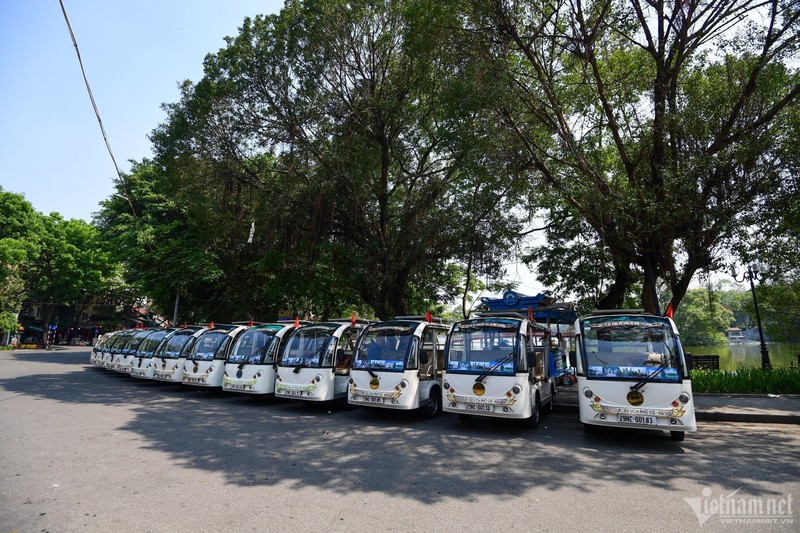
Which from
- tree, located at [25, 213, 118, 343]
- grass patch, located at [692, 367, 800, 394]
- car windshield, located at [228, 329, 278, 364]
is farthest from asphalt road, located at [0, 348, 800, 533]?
tree, located at [25, 213, 118, 343]

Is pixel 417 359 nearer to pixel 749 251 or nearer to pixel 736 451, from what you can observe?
pixel 736 451

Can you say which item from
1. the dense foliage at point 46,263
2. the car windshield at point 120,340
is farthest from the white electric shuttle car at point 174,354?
the dense foliage at point 46,263

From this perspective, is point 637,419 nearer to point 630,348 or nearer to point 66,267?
point 630,348

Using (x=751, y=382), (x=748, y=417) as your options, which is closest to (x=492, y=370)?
(x=748, y=417)

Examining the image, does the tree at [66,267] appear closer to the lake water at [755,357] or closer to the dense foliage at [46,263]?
the dense foliage at [46,263]

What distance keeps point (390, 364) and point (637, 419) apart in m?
4.86

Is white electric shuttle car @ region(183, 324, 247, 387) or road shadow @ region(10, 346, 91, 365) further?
road shadow @ region(10, 346, 91, 365)

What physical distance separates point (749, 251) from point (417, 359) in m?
9.32

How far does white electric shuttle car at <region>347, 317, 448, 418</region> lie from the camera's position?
9.62 metres

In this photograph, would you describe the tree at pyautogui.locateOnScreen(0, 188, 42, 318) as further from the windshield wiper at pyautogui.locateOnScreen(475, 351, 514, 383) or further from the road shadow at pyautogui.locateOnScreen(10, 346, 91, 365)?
the windshield wiper at pyautogui.locateOnScreen(475, 351, 514, 383)

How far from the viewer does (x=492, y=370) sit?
28.8 feet

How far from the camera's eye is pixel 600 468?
6410 millimetres

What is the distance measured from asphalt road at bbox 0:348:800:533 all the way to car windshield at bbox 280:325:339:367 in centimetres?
146

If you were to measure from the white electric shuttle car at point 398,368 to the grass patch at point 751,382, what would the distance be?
853 cm
